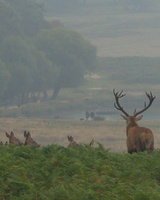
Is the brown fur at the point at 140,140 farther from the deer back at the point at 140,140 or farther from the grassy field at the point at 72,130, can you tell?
the grassy field at the point at 72,130

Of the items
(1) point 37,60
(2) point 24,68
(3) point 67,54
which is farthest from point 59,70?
(2) point 24,68

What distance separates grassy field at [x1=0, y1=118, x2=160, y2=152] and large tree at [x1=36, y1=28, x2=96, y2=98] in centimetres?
2386

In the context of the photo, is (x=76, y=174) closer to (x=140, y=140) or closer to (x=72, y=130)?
(x=140, y=140)

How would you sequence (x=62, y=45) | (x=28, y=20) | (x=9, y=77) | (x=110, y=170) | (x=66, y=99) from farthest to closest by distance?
(x=28, y=20) < (x=62, y=45) < (x=66, y=99) < (x=9, y=77) < (x=110, y=170)

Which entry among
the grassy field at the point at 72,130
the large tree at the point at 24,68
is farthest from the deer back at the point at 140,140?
the large tree at the point at 24,68

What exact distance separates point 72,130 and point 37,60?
3221 centimetres

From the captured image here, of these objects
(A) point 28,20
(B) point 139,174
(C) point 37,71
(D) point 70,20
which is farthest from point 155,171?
(D) point 70,20

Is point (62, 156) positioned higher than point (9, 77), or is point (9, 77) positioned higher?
point (9, 77)

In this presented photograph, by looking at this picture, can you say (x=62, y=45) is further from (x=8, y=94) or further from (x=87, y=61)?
(x=8, y=94)

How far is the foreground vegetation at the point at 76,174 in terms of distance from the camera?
10.7 meters

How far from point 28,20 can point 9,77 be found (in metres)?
25.6

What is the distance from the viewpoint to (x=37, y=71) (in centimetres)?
8412

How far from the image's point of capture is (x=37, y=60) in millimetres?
87188

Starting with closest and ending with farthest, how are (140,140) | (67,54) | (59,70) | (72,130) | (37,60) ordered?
1. (140,140)
2. (72,130)
3. (59,70)
4. (37,60)
5. (67,54)
